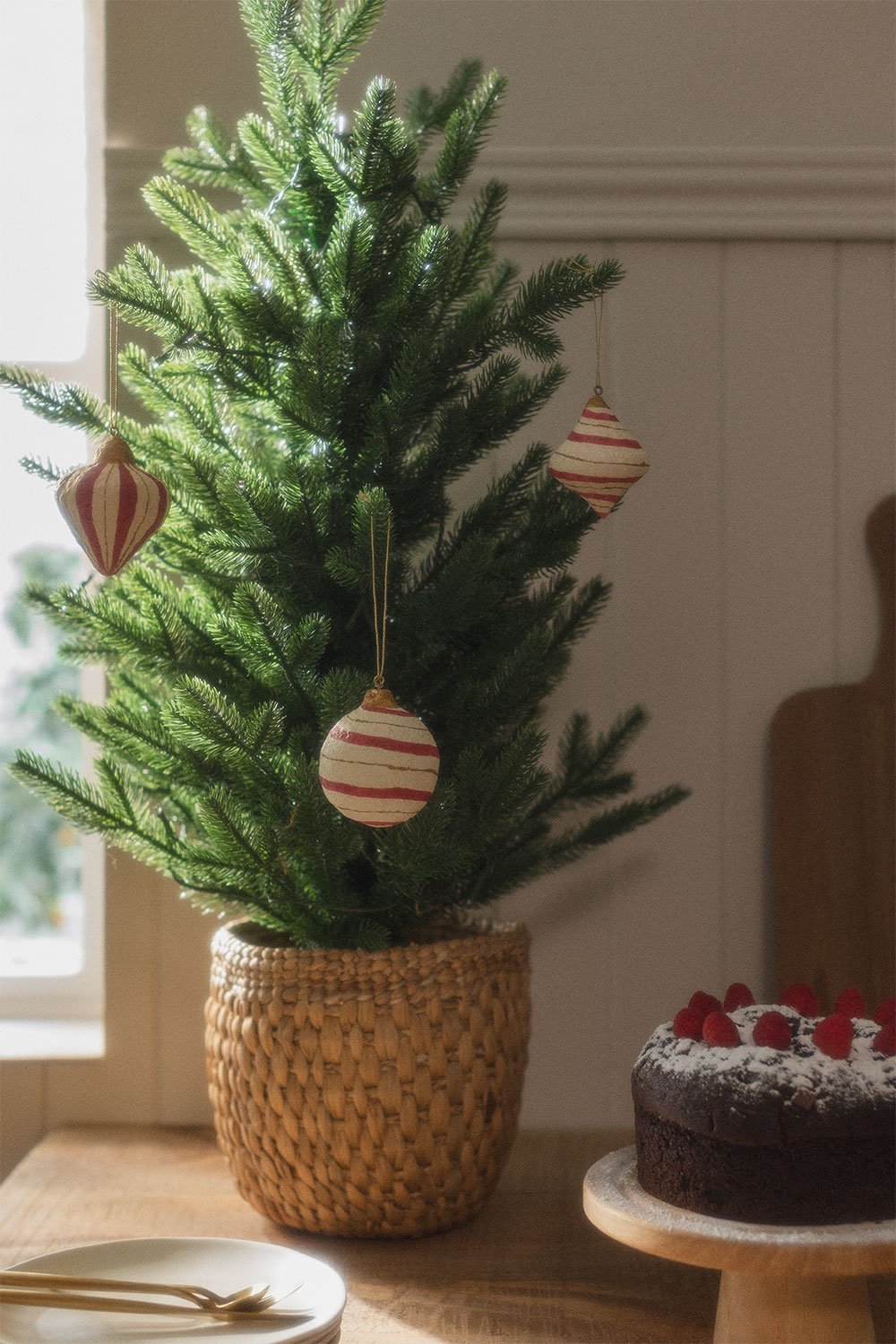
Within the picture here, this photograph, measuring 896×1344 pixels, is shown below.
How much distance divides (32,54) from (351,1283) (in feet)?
3.79

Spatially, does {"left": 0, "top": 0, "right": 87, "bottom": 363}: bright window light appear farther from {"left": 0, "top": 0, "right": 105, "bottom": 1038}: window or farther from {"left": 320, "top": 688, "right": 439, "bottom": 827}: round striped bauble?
{"left": 320, "top": 688, "right": 439, "bottom": 827}: round striped bauble

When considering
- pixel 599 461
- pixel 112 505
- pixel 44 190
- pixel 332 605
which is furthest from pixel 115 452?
pixel 44 190

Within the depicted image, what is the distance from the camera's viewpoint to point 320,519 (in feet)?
2.64

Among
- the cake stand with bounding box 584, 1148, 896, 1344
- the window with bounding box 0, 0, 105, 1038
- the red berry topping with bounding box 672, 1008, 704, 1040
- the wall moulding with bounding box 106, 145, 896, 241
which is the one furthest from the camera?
the window with bounding box 0, 0, 105, 1038

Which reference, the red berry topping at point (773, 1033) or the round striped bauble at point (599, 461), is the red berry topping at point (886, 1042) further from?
the round striped bauble at point (599, 461)

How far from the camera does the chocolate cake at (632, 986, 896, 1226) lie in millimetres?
660

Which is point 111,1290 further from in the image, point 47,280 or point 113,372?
point 47,280

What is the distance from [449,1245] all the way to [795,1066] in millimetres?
311

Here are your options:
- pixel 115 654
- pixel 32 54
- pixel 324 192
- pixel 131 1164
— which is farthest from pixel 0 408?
pixel 131 1164

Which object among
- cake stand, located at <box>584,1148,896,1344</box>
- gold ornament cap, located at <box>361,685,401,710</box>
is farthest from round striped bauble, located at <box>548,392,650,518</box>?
cake stand, located at <box>584,1148,896,1344</box>

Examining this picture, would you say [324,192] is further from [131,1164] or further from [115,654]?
[131,1164]

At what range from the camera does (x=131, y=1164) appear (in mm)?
1008

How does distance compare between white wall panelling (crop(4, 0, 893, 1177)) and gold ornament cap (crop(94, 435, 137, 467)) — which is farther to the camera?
white wall panelling (crop(4, 0, 893, 1177))

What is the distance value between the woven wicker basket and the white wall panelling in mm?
269
